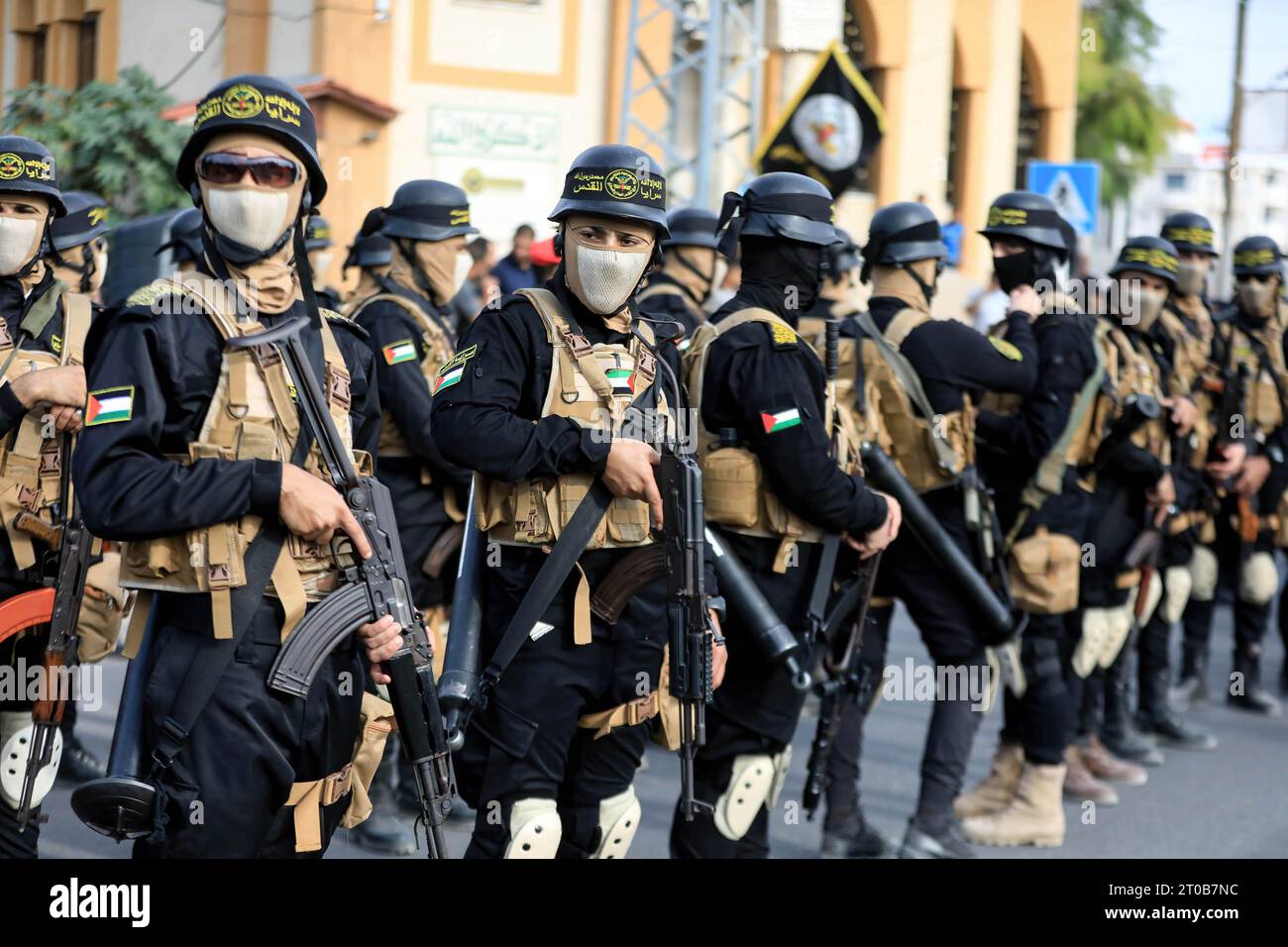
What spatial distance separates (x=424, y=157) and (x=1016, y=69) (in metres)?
12.2

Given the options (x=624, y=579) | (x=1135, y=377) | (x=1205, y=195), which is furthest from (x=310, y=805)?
(x=1205, y=195)

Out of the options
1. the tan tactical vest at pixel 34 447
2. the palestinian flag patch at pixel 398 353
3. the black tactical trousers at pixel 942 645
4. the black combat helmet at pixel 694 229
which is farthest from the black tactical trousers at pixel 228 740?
the black combat helmet at pixel 694 229

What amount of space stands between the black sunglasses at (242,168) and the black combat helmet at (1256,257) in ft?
23.8

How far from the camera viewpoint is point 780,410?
4891mm

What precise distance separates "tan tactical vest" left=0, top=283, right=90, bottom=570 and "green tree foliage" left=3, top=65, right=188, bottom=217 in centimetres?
934

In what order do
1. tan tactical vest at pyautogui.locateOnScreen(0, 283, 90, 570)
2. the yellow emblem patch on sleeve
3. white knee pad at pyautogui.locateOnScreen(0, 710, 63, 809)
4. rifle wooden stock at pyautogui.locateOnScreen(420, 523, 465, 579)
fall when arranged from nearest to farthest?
1. white knee pad at pyautogui.locateOnScreen(0, 710, 63, 809)
2. tan tactical vest at pyautogui.locateOnScreen(0, 283, 90, 570)
3. the yellow emblem patch on sleeve
4. rifle wooden stock at pyautogui.locateOnScreen(420, 523, 465, 579)

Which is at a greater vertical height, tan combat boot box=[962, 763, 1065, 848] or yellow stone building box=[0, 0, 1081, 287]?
yellow stone building box=[0, 0, 1081, 287]

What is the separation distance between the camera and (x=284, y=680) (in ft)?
11.1

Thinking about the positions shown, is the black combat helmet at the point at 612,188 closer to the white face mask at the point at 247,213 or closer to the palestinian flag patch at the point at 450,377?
the palestinian flag patch at the point at 450,377

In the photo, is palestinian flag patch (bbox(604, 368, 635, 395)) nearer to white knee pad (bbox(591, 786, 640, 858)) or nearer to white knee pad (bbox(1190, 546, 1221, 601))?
white knee pad (bbox(591, 786, 640, 858))

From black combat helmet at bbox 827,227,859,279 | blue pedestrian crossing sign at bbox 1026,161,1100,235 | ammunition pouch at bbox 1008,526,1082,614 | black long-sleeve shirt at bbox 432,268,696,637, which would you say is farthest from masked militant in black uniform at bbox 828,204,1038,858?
blue pedestrian crossing sign at bbox 1026,161,1100,235

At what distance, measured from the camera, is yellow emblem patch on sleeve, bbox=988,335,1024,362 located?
20.2 ft

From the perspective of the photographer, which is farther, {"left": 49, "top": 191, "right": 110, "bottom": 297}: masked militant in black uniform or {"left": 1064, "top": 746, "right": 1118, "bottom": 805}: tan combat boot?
{"left": 1064, "top": 746, "right": 1118, "bottom": 805}: tan combat boot
